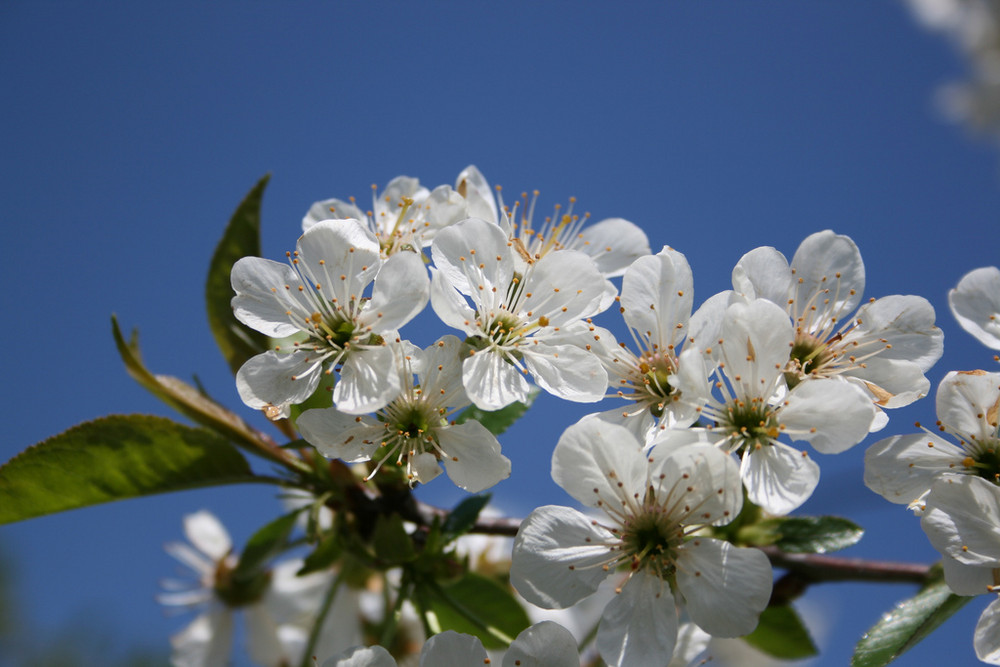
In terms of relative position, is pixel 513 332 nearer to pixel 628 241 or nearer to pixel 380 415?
pixel 380 415

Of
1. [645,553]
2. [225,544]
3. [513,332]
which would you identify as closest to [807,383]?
[645,553]

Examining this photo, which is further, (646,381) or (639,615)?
(646,381)

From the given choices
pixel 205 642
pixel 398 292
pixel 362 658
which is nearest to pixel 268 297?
Result: pixel 398 292

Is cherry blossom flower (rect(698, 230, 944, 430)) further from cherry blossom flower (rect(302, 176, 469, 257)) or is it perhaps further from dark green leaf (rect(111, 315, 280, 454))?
dark green leaf (rect(111, 315, 280, 454))

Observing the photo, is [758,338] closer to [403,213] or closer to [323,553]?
[403,213]

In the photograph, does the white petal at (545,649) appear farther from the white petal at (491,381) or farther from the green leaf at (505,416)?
the green leaf at (505,416)

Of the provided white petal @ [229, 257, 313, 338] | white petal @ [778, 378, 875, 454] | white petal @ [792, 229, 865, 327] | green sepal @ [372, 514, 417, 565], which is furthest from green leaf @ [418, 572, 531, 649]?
white petal @ [792, 229, 865, 327]
